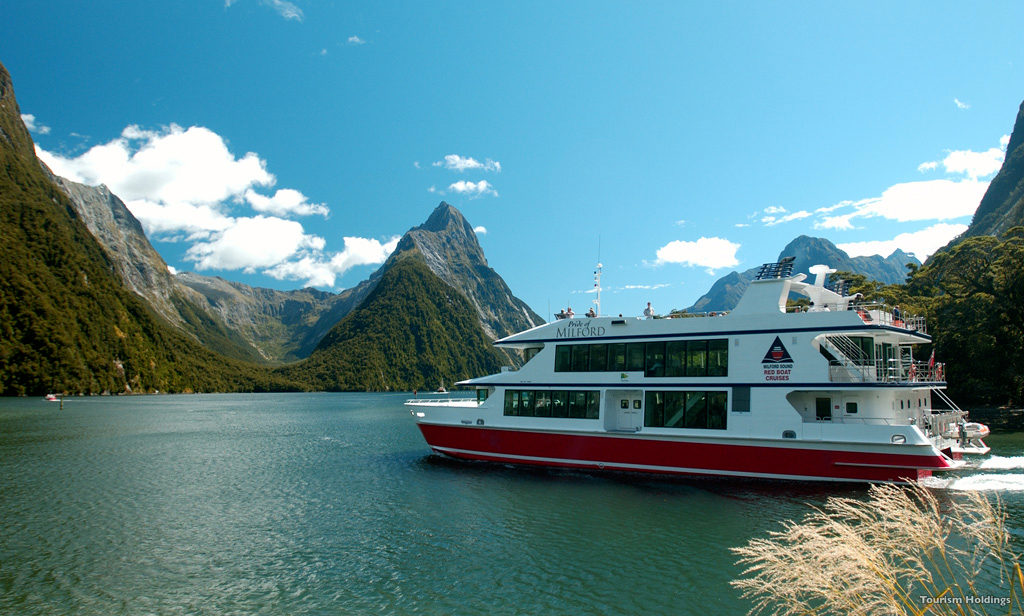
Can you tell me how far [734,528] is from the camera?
1714 cm

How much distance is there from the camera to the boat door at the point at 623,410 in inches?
956

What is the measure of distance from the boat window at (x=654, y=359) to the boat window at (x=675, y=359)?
0.58 ft

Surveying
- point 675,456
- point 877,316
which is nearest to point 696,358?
point 675,456

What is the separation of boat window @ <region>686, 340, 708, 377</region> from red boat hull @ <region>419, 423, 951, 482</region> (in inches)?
111

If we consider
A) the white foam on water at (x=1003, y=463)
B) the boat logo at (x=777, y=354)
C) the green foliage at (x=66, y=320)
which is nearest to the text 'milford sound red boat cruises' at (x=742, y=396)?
the boat logo at (x=777, y=354)

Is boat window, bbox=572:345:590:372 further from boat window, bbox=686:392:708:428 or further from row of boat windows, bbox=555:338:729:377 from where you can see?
boat window, bbox=686:392:708:428

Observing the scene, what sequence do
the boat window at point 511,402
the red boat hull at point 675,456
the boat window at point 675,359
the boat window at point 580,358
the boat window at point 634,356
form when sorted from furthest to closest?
the boat window at point 511,402 → the boat window at point 580,358 → the boat window at point 634,356 → the boat window at point 675,359 → the red boat hull at point 675,456

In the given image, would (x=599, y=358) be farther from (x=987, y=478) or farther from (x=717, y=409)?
(x=987, y=478)

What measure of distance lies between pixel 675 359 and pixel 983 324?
40.4 meters

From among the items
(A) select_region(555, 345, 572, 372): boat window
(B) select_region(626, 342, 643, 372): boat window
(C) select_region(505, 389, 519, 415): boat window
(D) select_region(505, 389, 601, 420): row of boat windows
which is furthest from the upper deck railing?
(C) select_region(505, 389, 519, 415): boat window

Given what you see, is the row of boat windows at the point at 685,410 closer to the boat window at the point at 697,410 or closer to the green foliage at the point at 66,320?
the boat window at the point at 697,410

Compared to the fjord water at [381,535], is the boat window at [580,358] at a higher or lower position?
higher

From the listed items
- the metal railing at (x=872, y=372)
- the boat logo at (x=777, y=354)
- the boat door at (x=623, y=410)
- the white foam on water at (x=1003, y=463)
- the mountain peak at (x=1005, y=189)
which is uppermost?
the mountain peak at (x=1005, y=189)

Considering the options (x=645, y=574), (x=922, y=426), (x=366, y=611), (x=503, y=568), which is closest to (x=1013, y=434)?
(x=922, y=426)
